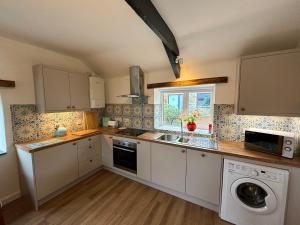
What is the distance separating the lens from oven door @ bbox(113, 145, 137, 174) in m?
2.36

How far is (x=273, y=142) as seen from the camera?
4.89 feet

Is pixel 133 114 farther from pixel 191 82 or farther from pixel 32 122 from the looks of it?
pixel 32 122

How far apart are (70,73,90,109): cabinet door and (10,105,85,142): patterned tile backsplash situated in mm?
330

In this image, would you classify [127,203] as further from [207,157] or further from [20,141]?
[20,141]

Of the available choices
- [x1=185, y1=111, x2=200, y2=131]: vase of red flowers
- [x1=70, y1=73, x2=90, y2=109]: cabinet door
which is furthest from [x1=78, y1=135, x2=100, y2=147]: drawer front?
[x1=185, y1=111, x2=200, y2=131]: vase of red flowers

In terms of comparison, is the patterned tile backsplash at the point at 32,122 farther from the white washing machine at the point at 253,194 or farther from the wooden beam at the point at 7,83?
the white washing machine at the point at 253,194

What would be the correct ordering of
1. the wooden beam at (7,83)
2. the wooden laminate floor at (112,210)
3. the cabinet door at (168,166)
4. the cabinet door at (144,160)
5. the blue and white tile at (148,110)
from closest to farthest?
the wooden laminate floor at (112,210)
the wooden beam at (7,83)
the cabinet door at (168,166)
the cabinet door at (144,160)
the blue and white tile at (148,110)

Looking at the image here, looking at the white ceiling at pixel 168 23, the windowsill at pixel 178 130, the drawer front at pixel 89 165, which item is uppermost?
the white ceiling at pixel 168 23

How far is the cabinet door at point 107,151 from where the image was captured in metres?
2.60

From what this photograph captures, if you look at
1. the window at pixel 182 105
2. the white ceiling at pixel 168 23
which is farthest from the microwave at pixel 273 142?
the white ceiling at pixel 168 23

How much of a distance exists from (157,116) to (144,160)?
2.86 ft

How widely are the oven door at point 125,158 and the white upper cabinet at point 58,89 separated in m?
1.03

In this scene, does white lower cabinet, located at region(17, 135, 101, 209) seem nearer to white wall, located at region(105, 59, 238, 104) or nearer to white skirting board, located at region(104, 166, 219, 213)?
white skirting board, located at region(104, 166, 219, 213)

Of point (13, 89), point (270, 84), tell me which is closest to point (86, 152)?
point (13, 89)
